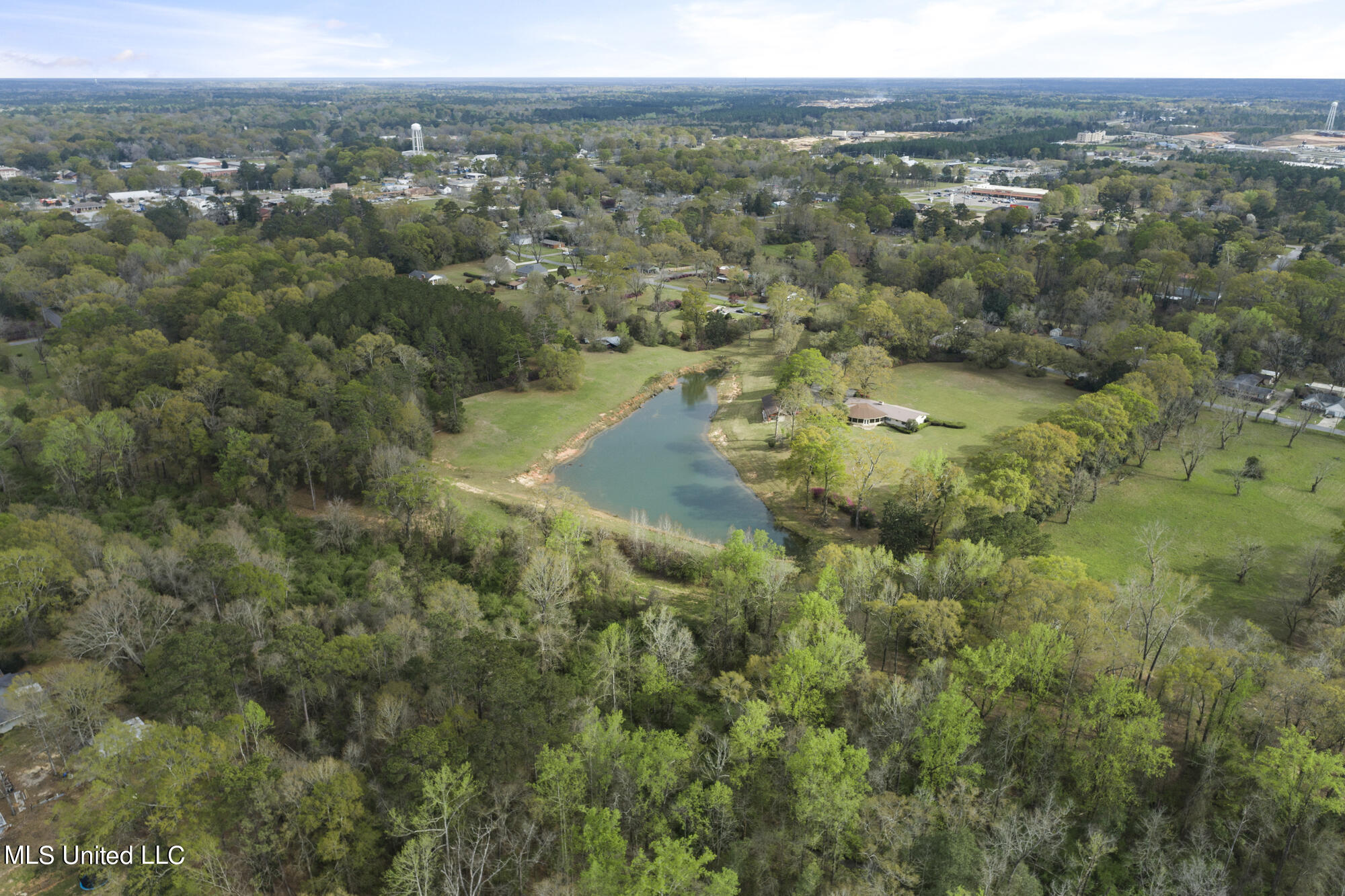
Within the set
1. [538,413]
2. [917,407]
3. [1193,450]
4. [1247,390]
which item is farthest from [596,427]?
[1247,390]

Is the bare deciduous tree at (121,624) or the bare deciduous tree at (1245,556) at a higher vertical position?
the bare deciduous tree at (121,624)

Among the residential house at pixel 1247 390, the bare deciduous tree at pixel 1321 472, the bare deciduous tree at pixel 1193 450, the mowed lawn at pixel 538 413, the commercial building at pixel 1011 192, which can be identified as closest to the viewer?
the bare deciduous tree at pixel 1321 472

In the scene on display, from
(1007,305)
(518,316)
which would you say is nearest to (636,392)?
(518,316)

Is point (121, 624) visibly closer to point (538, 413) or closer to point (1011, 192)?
point (538, 413)

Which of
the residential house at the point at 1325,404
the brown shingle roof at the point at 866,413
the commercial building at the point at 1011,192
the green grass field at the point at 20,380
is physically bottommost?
the brown shingle roof at the point at 866,413

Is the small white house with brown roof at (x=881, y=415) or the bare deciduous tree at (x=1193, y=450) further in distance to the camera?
the small white house with brown roof at (x=881, y=415)

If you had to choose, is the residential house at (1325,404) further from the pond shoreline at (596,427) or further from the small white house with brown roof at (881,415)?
the pond shoreline at (596,427)

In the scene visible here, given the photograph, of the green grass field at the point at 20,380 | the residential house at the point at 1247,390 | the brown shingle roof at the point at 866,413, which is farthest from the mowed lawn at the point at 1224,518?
the green grass field at the point at 20,380

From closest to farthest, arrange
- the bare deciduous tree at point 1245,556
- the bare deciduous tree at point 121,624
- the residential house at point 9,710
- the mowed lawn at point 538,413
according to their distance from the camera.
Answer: the residential house at point 9,710 → the bare deciduous tree at point 121,624 → the bare deciduous tree at point 1245,556 → the mowed lawn at point 538,413
